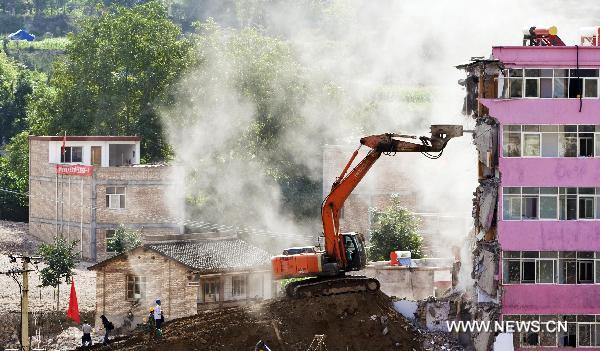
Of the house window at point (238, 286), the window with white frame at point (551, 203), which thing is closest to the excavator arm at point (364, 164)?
the window with white frame at point (551, 203)

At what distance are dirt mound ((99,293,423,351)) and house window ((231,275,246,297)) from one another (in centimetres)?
1485

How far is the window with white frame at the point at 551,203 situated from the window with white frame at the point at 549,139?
4.27 feet

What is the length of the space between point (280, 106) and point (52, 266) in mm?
25432

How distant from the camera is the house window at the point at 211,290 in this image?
58.9 metres

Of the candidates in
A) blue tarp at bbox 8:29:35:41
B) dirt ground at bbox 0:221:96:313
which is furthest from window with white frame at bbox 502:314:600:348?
blue tarp at bbox 8:29:35:41

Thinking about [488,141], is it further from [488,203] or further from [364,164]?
[364,164]

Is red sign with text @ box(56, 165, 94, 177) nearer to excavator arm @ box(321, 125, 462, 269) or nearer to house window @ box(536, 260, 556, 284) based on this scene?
excavator arm @ box(321, 125, 462, 269)

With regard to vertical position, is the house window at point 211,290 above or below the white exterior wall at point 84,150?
below

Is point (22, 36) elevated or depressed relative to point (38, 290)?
elevated

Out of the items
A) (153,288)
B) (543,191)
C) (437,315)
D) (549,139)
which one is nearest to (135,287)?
(153,288)

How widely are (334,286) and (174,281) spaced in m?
16.1

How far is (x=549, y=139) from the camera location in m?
46.1

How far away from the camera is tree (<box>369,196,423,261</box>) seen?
6612 cm

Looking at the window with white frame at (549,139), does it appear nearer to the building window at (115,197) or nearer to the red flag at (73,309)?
the red flag at (73,309)
